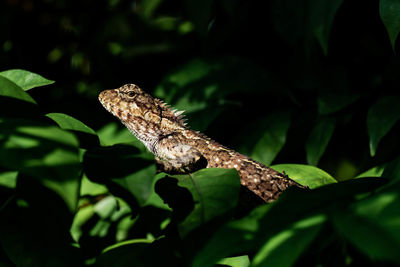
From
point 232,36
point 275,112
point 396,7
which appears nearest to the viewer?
point 396,7

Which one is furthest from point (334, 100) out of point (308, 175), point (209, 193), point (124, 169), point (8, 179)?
point (8, 179)

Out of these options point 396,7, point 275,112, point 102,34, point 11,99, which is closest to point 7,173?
point 11,99

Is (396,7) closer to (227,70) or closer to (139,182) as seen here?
(139,182)

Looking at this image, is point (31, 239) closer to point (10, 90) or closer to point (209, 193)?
point (10, 90)

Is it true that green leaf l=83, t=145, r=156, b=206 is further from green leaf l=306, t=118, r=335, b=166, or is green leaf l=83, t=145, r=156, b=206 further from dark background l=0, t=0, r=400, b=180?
green leaf l=306, t=118, r=335, b=166

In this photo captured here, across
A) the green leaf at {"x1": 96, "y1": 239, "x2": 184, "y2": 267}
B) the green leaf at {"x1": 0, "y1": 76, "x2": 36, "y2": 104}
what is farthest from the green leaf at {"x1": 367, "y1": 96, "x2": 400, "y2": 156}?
the green leaf at {"x1": 0, "y1": 76, "x2": 36, "y2": 104}

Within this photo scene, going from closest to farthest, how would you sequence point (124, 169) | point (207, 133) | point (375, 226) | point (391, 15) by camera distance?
1. point (375, 226)
2. point (124, 169)
3. point (391, 15)
4. point (207, 133)
